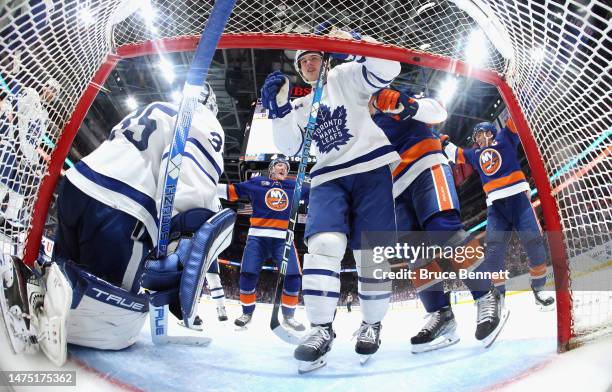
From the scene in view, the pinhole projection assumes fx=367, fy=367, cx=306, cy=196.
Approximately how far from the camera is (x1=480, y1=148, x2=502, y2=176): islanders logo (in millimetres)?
1640

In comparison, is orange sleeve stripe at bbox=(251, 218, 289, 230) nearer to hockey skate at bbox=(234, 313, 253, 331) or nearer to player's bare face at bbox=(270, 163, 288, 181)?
player's bare face at bbox=(270, 163, 288, 181)

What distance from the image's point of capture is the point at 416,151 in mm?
1078

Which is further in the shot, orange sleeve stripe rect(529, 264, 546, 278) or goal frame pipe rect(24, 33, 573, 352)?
orange sleeve stripe rect(529, 264, 546, 278)

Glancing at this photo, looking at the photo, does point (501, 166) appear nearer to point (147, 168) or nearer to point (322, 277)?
point (322, 277)

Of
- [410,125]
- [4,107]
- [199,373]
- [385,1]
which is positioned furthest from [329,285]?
[385,1]

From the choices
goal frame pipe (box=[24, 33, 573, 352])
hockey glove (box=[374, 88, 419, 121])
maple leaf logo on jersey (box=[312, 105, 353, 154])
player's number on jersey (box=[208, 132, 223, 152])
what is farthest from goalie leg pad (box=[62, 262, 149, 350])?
hockey glove (box=[374, 88, 419, 121])

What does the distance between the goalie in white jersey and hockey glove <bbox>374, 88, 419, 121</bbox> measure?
0.45 meters

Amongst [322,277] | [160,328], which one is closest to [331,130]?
[322,277]

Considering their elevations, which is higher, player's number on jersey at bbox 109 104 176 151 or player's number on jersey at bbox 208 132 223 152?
player's number on jersey at bbox 109 104 176 151

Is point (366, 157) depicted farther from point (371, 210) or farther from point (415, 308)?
point (415, 308)

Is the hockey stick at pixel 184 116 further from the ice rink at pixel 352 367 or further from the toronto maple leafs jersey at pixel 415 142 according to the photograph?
the toronto maple leafs jersey at pixel 415 142

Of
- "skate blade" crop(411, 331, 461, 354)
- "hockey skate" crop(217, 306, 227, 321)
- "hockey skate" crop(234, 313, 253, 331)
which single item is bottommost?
"hockey skate" crop(217, 306, 227, 321)

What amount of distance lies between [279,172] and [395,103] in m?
1.05

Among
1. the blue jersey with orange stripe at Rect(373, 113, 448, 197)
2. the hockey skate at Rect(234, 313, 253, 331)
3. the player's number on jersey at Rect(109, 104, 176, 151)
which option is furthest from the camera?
the hockey skate at Rect(234, 313, 253, 331)
